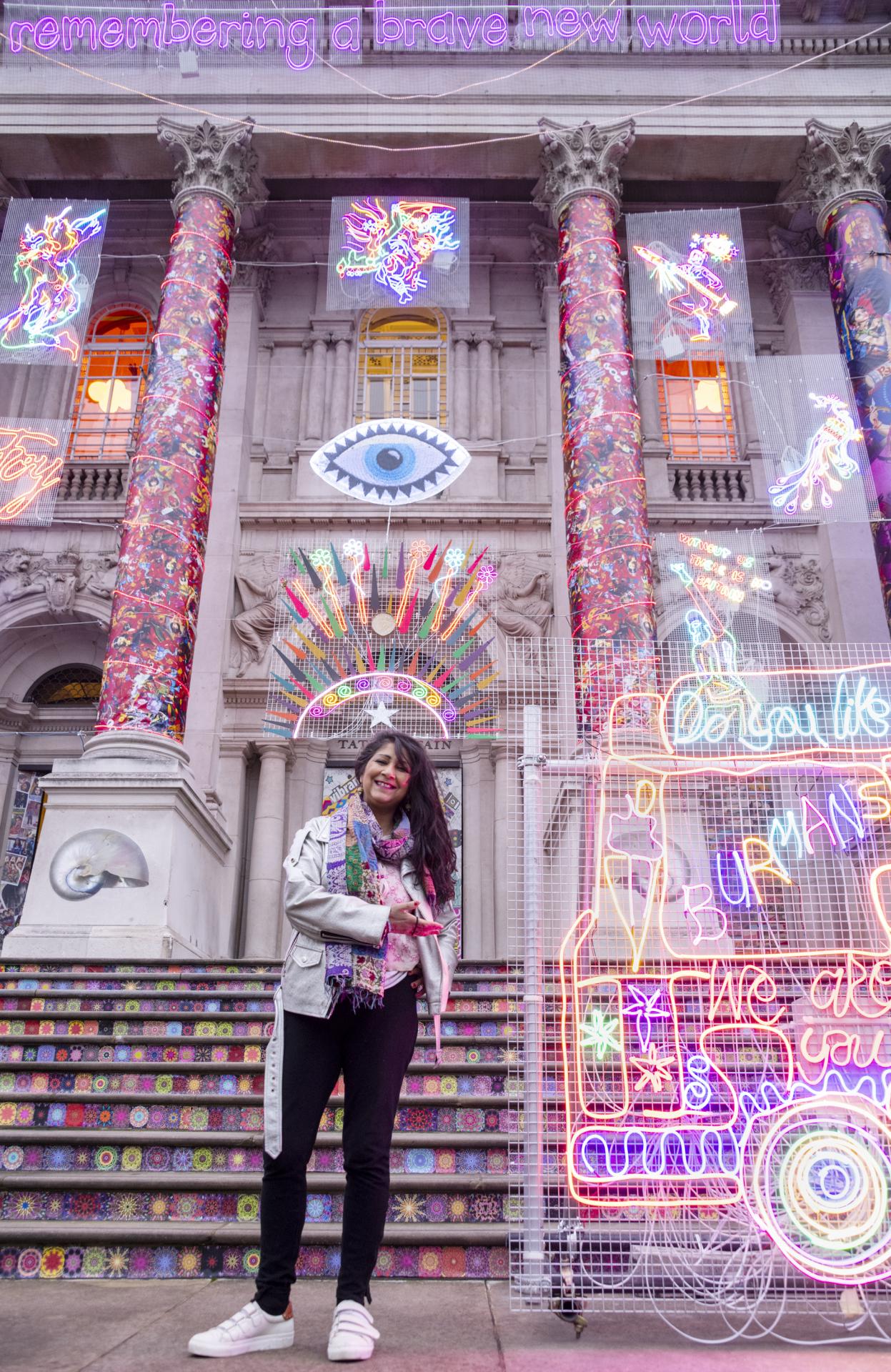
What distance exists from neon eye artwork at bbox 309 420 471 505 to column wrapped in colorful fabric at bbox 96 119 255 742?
1.37 m

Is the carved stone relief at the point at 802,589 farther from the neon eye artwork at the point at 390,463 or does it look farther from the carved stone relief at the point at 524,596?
the neon eye artwork at the point at 390,463

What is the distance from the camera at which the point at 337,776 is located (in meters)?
13.3

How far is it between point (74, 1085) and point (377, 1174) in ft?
11.3

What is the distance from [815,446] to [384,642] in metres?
5.45

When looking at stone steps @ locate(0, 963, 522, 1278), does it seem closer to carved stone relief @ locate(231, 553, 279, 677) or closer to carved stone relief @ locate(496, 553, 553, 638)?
carved stone relief @ locate(231, 553, 279, 677)

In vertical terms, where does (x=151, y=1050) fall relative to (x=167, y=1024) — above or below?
below

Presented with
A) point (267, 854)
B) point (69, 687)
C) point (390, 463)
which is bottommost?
point (267, 854)

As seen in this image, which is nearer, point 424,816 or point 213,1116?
point 424,816

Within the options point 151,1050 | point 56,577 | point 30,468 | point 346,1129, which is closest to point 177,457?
point 30,468

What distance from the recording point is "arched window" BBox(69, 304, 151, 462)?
46.7 feet

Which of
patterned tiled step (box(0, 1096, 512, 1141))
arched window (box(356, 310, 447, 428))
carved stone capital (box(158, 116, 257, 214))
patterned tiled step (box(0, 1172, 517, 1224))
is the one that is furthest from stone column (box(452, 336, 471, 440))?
patterned tiled step (box(0, 1172, 517, 1224))

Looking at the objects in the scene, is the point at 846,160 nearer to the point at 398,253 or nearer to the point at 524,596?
the point at 398,253

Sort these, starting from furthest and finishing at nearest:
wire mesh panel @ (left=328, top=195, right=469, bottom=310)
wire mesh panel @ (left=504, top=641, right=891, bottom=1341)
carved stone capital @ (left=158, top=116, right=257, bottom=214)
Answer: carved stone capital @ (left=158, top=116, right=257, bottom=214), wire mesh panel @ (left=328, top=195, right=469, bottom=310), wire mesh panel @ (left=504, top=641, right=891, bottom=1341)

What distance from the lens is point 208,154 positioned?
1230 cm
